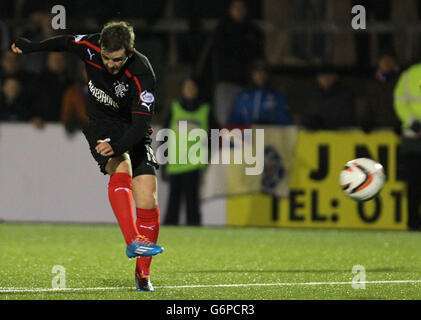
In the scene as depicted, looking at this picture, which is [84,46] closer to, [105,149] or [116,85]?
[116,85]

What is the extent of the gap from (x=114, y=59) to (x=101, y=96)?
46cm

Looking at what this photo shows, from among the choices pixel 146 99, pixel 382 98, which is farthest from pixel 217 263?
pixel 382 98

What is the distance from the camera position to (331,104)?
1383 cm

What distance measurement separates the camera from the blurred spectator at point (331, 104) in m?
13.8

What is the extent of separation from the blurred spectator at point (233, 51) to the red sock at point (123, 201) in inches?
271

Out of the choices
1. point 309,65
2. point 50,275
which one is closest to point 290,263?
point 50,275

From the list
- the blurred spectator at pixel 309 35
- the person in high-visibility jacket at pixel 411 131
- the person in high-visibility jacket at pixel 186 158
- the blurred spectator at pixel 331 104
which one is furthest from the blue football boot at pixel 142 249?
the blurred spectator at pixel 309 35

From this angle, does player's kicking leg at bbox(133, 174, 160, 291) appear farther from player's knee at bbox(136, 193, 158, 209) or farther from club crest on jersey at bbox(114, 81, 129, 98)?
club crest on jersey at bbox(114, 81, 129, 98)

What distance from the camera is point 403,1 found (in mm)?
16641

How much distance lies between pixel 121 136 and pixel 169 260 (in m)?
2.57

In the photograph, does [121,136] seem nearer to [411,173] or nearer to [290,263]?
[290,263]

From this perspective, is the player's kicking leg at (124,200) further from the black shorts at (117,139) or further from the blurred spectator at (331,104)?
the blurred spectator at (331,104)

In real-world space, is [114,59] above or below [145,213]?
above
